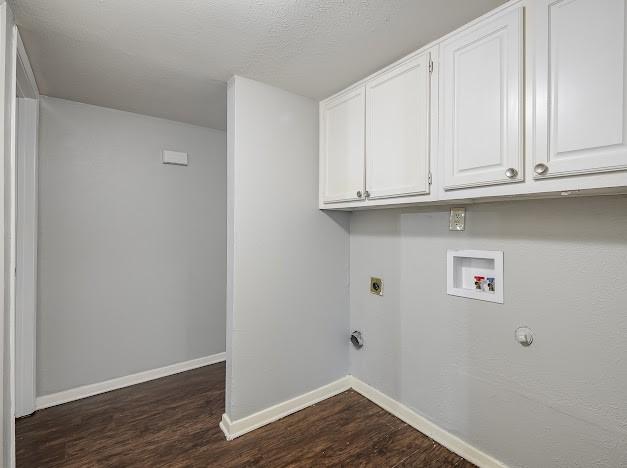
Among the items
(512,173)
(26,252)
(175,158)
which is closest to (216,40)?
(175,158)

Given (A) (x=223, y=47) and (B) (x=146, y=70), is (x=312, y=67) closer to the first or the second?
(A) (x=223, y=47)

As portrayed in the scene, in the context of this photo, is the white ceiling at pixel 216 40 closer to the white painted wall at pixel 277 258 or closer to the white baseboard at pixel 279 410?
the white painted wall at pixel 277 258

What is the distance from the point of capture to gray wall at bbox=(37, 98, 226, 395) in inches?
91.0

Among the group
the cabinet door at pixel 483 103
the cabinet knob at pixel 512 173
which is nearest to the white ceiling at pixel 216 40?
the cabinet door at pixel 483 103

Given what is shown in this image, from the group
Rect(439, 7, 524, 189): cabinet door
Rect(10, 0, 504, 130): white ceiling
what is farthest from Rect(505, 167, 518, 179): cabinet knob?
Rect(10, 0, 504, 130): white ceiling

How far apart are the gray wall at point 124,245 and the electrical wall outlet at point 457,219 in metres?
2.10

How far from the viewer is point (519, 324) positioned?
1.57m

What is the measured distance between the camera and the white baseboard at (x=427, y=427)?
5.58 ft

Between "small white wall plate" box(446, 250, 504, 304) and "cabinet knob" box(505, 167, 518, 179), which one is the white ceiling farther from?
"small white wall plate" box(446, 250, 504, 304)

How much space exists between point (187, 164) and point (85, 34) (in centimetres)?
136

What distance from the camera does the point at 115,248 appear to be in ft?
8.34

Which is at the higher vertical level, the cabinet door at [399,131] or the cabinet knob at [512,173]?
the cabinet door at [399,131]

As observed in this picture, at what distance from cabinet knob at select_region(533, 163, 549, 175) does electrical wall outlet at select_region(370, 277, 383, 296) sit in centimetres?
127

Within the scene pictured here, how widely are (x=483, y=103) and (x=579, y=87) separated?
342 mm
